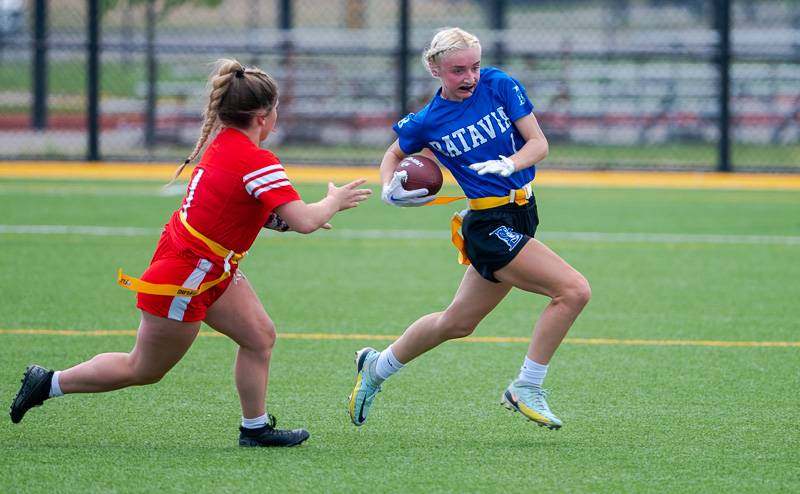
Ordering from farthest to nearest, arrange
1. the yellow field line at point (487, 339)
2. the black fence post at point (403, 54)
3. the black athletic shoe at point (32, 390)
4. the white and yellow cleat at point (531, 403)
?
the black fence post at point (403, 54)
the yellow field line at point (487, 339)
the white and yellow cleat at point (531, 403)
the black athletic shoe at point (32, 390)

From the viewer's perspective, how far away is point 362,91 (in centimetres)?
2131

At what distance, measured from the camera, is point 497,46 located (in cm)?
2081

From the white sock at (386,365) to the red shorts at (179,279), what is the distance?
1083 millimetres

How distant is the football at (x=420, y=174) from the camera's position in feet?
18.7

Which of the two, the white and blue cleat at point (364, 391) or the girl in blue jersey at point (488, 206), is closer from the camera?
the girl in blue jersey at point (488, 206)

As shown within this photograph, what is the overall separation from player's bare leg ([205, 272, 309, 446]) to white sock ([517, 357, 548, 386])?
99 centimetres

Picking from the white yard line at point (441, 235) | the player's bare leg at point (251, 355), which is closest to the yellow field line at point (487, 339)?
the player's bare leg at point (251, 355)

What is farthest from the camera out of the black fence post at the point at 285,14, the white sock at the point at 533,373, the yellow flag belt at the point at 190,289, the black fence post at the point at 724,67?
the black fence post at the point at 285,14

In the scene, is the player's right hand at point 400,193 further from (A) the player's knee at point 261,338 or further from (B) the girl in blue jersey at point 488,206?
(A) the player's knee at point 261,338

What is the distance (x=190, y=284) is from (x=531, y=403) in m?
1.58

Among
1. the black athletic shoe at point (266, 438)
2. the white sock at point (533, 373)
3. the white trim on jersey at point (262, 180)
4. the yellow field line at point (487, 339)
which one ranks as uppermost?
the white trim on jersey at point (262, 180)

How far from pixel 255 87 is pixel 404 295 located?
14.2ft

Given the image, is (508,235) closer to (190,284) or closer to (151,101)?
(190,284)

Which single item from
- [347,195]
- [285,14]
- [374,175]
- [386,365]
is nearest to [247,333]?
[347,195]
